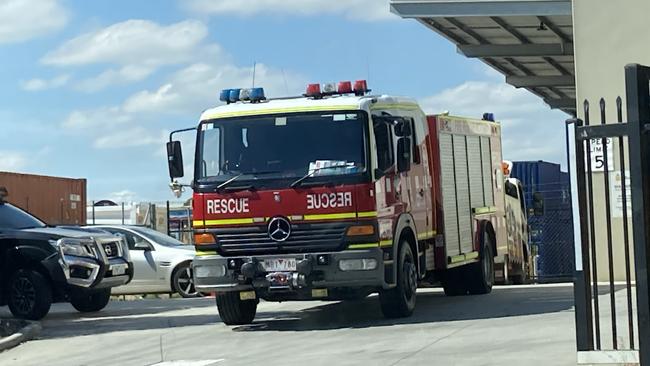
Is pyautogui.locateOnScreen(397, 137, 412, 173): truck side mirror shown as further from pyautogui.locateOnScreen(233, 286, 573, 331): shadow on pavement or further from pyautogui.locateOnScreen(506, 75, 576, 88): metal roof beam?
pyautogui.locateOnScreen(506, 75, 576, 88): metal roof beam

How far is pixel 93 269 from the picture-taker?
16.8 metres

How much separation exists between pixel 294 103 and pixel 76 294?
5198 mm

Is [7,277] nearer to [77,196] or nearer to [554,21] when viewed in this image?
[554,21]

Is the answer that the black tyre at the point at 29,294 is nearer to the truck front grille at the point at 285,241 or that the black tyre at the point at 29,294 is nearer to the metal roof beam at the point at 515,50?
the truck front grille at the point at 285,241

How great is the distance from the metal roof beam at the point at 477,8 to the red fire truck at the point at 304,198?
5252mm

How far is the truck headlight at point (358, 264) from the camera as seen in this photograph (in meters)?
13.7

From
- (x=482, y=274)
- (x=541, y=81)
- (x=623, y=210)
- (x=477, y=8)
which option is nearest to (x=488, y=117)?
(x=477, y=8)

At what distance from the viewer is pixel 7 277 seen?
16.9 meters

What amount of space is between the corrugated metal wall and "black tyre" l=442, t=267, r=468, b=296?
12429mm

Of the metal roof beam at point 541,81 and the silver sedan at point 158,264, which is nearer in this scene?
the silver sedan at point 158,264

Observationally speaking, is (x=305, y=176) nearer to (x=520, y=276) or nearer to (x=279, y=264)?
(x=279, y=264)

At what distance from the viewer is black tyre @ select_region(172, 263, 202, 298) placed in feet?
73.0

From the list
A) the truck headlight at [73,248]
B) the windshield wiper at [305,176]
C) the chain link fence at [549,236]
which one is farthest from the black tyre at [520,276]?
the windshield wiper at [305,176]

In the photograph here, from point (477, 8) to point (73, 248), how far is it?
8.17m
